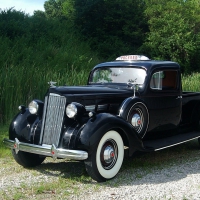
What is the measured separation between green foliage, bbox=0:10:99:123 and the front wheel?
201 inches

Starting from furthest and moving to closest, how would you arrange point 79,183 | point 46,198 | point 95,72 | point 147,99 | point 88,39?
1. point 88,39
2. point 95,72
3. point 147,99
4. point 79,183
5. point 46,198

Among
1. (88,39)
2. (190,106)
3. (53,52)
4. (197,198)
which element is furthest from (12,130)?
(88,39)

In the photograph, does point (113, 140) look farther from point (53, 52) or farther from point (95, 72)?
point (53, 52)

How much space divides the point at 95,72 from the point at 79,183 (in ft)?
8.88

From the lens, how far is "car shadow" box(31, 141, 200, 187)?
503cm

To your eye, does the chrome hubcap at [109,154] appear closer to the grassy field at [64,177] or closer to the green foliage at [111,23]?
the grassy field at [64,177]

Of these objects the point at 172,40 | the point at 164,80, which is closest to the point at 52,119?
the point at 164,80

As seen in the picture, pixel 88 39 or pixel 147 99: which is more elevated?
→ pixel 88 39

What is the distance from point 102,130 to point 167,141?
1745 mm

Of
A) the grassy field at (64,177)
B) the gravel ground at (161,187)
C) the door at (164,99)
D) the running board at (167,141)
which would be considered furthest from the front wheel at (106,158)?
the door at (164,99)

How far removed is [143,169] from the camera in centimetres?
565

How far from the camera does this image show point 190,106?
7.15 metres

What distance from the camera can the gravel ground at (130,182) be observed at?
14.4ft

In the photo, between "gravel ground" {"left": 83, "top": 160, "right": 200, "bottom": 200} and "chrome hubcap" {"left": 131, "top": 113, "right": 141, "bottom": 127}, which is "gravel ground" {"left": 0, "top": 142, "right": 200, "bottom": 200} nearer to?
"gravel ground" {"left": 83, "top": 160, "right": 200, "bottom": 200}
